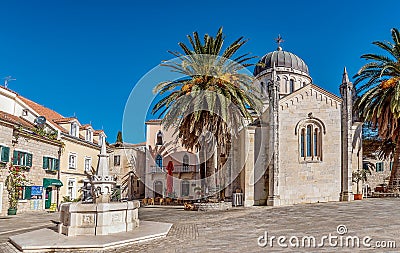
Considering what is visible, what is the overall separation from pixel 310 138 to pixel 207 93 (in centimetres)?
1092

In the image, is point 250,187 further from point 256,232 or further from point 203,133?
point 256,232

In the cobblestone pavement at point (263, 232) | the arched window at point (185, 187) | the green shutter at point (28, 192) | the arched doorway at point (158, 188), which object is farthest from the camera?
the arched doorway at point (158, 188)

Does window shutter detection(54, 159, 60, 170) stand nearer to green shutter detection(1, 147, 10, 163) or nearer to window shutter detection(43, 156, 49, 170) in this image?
window shutter detection(43, 156, 49, 170)

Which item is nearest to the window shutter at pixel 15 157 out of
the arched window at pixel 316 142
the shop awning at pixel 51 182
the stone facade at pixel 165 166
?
the shop awning at pixel 51 182

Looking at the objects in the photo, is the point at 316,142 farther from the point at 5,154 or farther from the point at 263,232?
the point at 5,154

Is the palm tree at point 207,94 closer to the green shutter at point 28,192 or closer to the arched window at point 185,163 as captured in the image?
the green shutter at point 28,192

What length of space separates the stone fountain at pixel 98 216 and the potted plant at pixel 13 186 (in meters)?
13.7

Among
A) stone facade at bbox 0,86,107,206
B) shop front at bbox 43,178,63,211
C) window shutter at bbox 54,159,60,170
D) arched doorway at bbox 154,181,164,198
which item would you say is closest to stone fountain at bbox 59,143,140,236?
stone facade at bbox 0,86,107,206

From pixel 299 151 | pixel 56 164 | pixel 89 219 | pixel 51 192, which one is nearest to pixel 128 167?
pixel 56 164

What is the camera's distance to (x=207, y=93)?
2288 centimetres

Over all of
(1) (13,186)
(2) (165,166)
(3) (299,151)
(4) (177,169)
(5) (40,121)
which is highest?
(5) (40,121)

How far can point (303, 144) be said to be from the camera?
2906 centimetres

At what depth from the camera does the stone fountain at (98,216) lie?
41.0 ft

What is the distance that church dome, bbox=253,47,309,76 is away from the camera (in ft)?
129
